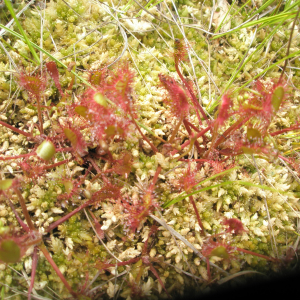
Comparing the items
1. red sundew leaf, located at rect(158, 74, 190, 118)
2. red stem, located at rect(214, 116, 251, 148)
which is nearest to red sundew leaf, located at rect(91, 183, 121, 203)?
red sundew leaf, located at rect(158, 74, 190, 118)

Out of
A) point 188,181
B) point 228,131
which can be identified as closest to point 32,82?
point 188,181

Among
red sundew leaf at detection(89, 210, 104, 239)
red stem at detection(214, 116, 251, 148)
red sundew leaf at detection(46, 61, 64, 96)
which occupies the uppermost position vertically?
red sundew leaf at detection(46, 61, 64, 96)

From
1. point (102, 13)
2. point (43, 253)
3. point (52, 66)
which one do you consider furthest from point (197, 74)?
point (43, 253)

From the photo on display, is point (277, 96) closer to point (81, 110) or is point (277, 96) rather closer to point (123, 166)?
point (123, 166)

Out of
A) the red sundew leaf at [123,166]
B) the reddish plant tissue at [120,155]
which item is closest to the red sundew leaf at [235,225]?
the reddish plant tissue at [120,155]

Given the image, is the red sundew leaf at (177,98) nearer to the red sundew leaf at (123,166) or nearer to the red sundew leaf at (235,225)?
the red sundew leaf at (123,166)

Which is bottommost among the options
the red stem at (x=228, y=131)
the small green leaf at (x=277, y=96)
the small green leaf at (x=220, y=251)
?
the small green leaf at (x=220, y=251)

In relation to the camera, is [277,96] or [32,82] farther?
[32,82]

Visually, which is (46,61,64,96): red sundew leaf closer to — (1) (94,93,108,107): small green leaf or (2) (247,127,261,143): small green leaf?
(1) (94,93,108,107): small green leaf

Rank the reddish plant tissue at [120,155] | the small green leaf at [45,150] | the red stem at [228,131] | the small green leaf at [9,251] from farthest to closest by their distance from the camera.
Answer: the red stem at [228,131]
the reddish plant tissue at [120,155]
the small green leaf at [45,150]
the small green leaf at [9,251]
